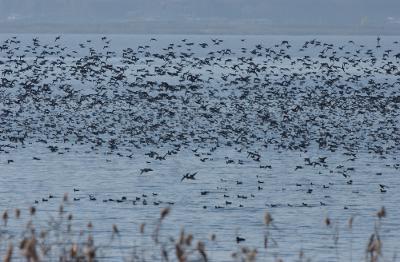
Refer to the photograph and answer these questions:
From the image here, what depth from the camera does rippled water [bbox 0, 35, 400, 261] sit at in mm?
34781

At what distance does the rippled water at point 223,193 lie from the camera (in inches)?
1369

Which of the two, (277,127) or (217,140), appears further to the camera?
(277,127)

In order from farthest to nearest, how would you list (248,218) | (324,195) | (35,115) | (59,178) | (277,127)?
(35,115)
(277,127)
(59,178)
(324,195)
(248,218)

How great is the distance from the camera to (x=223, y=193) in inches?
1828

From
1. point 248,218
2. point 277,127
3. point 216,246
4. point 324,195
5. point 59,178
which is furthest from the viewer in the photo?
point 277,127

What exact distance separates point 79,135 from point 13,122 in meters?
11.0

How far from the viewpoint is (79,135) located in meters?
67.4

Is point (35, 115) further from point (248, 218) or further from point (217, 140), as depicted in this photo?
point (248, 218)

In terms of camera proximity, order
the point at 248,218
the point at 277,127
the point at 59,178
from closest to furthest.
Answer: the point at 248,218 < the point at 59,178 < the point at 277,127

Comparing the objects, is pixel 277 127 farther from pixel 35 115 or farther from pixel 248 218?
pixel 248 218

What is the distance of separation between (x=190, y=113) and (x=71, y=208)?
A: 143ft

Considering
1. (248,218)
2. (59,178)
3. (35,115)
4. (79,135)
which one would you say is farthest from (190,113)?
(248,218)

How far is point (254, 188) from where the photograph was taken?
4803cm

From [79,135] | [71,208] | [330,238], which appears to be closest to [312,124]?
[79,135]
